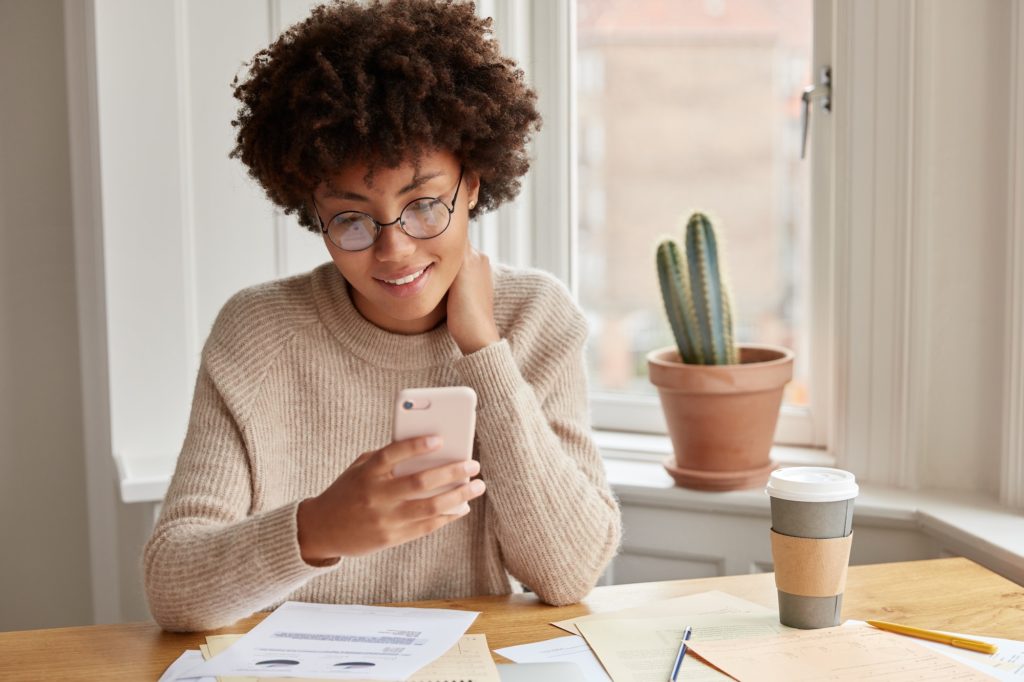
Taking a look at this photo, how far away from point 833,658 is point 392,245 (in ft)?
2.29

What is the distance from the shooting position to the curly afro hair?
4.11ft

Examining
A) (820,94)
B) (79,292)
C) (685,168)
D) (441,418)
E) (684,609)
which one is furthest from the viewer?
(685,168)

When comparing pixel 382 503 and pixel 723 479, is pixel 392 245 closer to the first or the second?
pixel 382 503

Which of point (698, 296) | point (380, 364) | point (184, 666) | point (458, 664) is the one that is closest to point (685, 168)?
point (698, 296)

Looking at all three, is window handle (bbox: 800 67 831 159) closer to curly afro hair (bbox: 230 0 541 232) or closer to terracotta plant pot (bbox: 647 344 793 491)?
terracotta plant pot (bbox: 647 344 793 491)

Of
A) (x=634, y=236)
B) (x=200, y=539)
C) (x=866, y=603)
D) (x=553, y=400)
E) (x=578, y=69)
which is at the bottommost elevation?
(x=866, y=603)

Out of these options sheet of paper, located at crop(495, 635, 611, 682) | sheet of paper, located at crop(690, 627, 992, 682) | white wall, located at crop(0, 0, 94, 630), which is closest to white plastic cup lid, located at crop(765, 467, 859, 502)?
sheet of paper, located at crop(690, 627, 992, 682)

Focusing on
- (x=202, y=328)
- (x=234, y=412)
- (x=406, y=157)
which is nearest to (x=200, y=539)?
(x=234, y=412)

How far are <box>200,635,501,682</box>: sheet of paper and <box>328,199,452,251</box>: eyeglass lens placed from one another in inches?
19.6

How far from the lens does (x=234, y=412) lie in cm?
138

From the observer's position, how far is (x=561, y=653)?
1134 millimetres

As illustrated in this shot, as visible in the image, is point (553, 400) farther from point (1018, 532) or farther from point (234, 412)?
point (1018, 532)

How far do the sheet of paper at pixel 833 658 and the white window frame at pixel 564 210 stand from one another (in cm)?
97

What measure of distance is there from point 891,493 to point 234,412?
1134 millimetres
